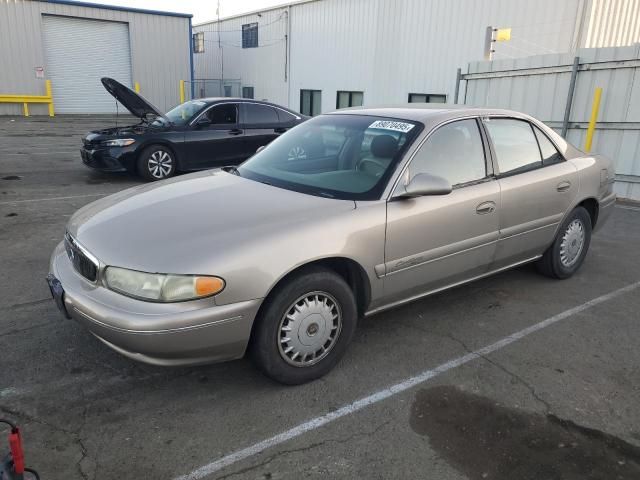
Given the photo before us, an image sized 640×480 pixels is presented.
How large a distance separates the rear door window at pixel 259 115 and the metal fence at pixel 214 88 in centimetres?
1912

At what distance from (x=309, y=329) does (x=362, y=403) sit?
0.51 metres

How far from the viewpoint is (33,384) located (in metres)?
2.96

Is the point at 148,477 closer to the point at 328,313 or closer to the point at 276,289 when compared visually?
the point at 276,289

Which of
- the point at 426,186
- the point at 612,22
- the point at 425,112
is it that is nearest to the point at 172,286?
the point at 426,186

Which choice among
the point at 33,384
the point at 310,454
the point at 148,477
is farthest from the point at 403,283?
the point at 33,384

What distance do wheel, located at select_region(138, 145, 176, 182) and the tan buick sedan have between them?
17.3 feet

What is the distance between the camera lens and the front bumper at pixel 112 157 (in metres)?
8.60

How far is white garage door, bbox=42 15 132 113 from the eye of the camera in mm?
23375

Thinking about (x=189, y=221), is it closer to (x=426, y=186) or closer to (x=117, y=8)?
(x=426, y=186)

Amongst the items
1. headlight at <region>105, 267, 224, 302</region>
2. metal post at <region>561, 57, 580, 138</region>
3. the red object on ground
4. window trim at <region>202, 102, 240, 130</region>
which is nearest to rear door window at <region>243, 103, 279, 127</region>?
window trim at <region>202, 102, 240, 130</region>

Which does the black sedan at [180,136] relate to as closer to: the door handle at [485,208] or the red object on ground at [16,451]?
the door handle at [485,208]

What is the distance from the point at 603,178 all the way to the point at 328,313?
339cm

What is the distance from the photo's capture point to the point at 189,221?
114 inches

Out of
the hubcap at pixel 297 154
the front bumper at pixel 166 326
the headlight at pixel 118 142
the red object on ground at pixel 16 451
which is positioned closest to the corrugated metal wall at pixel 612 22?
the headlight at pixel 118 142
